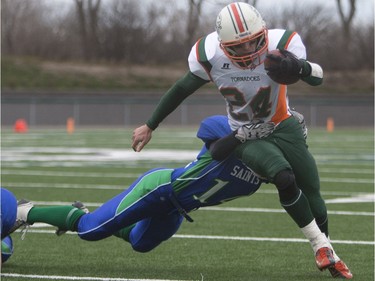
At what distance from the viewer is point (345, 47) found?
4388 cm

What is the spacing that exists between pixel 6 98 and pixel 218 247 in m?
30.1

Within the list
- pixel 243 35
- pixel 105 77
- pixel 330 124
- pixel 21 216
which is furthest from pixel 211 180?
pixel 105 77

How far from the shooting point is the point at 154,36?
149 ft

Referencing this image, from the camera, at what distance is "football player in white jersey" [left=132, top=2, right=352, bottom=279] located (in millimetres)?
4961

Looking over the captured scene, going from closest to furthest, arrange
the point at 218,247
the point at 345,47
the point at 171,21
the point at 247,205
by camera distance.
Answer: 1. the point at 218,247
2. the point at 247,205
3. the point at 345,47
4. the point at 171,21

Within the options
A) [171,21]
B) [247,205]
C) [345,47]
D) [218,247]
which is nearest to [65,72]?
[171,21]

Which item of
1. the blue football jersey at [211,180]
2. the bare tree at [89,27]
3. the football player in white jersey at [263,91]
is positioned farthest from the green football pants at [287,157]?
the bare tree at [89,27]

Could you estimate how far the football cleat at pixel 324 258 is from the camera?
5.04m

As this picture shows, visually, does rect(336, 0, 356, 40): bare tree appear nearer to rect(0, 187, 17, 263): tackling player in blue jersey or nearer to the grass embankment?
the grass embankment

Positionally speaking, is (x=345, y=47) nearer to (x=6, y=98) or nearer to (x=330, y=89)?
(x=330, y=89)

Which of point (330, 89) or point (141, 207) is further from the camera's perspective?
point (330, 89)

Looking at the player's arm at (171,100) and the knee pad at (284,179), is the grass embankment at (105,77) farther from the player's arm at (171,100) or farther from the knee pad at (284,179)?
the knee pad at (284,179)

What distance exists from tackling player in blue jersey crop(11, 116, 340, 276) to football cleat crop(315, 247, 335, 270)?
0.03m

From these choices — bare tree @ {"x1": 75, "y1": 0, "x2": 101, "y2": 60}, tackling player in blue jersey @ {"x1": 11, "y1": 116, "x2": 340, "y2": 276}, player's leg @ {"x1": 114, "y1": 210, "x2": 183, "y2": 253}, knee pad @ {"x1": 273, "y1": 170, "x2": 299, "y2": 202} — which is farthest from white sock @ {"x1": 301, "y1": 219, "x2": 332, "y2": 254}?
bare tree @ {"x1": 75, "y1": 0, "x2": 101, "y2": 60}
